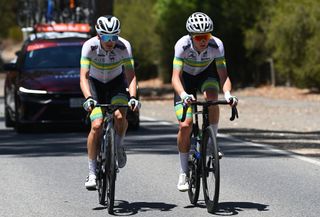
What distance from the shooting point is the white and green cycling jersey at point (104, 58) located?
1026cm

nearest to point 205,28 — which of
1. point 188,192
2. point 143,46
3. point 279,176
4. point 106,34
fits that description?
point 106,34

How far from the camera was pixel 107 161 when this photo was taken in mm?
9727

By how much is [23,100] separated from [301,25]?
1685cm

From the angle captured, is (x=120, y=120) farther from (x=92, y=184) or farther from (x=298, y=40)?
(x=298, y=40)

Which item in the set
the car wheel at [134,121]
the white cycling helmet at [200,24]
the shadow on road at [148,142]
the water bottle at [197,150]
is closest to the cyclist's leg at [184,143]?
the water bottle at [197,150]

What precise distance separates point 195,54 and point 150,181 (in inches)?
90.8

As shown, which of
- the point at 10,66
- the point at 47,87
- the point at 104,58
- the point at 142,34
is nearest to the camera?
the point at 104,58

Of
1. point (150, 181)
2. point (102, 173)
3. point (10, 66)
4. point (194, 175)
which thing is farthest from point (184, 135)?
point (10, 66)

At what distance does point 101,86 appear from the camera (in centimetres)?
1052

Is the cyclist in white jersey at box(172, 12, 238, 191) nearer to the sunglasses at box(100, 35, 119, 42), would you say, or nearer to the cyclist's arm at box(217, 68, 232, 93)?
the cyclist's arm at box(217, 68, 232, 93)

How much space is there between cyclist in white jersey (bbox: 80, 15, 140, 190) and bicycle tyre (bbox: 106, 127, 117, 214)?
288mm

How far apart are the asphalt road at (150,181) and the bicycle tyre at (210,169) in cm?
14

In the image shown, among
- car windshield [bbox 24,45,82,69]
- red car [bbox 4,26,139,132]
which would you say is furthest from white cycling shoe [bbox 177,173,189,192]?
car windshield [bbox 24,45,82,69]

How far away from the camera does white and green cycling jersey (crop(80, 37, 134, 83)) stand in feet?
33.7
